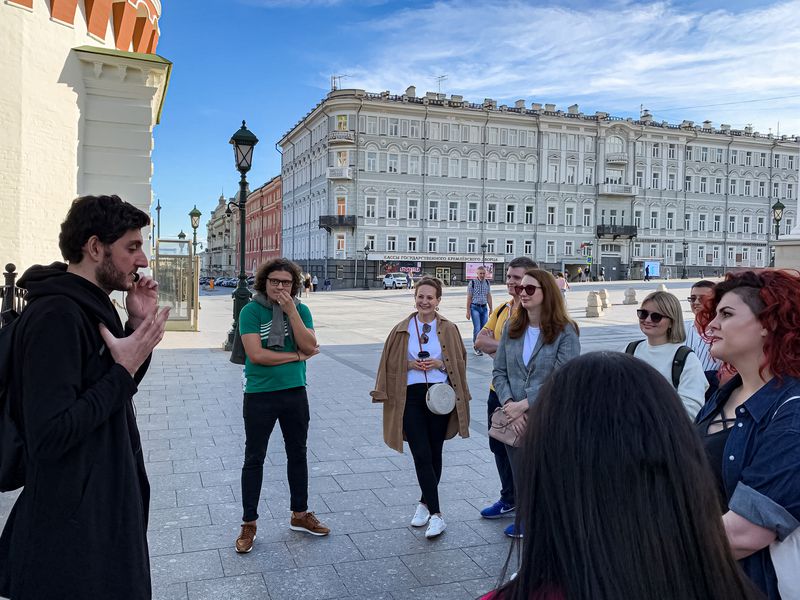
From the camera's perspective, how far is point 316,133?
6288cm

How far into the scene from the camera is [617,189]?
65.1 m

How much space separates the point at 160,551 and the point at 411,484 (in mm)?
2237

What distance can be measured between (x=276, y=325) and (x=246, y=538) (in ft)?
4.85

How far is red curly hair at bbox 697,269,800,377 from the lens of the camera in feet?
7.37

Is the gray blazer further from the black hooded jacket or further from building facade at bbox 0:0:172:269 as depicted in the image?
building facade at bbox 0:0:172:269

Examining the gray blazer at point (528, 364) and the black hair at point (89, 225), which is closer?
the black hair at point (89, 225)

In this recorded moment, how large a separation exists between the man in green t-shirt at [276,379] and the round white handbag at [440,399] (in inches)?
36.4

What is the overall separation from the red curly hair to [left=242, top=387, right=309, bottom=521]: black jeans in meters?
3.10

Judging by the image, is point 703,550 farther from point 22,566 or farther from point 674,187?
point 674,187

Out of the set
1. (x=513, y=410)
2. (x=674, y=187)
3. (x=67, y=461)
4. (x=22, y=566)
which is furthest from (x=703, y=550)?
(x=674, y=187)

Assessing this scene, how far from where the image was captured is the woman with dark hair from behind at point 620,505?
121cm

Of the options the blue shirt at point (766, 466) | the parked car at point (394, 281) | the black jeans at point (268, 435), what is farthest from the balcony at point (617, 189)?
the blue shirt at point (766, 466)

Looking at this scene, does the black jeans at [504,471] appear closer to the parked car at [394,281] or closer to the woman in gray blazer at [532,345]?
the woman in gray blazer at [532,345]

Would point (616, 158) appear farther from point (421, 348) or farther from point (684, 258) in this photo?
point (421, 348)
